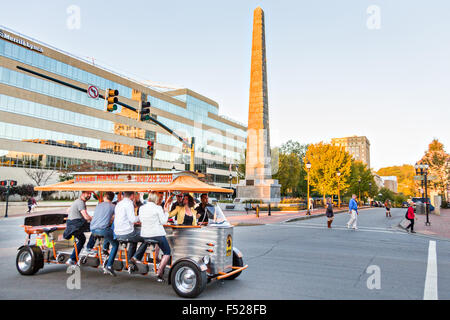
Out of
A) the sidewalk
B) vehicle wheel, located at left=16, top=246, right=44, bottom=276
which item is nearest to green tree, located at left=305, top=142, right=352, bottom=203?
the sidewalk

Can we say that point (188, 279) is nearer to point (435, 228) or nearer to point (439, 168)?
point (435, 228)

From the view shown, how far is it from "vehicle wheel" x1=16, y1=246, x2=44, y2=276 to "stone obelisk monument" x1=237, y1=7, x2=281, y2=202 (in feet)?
98.6

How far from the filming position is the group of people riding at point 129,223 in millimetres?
6312

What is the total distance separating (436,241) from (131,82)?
196 feet

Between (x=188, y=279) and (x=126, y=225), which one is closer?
(x=188, y=279)

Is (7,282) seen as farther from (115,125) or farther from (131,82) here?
(131,82)

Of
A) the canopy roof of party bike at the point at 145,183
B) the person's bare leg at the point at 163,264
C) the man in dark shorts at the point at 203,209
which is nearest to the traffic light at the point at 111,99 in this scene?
the canopy roof of party bike at the point at 145,183

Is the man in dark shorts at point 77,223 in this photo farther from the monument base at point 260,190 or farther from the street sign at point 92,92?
the monument base at point 260,190

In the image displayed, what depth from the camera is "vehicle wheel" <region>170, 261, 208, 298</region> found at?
227 inches

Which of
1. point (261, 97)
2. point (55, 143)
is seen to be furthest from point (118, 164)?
point (261, 97)

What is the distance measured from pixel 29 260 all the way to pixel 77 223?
54.6 inches

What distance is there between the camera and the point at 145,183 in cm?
682

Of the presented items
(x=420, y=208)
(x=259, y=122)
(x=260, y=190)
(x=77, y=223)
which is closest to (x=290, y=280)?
(x=77, y=223)
